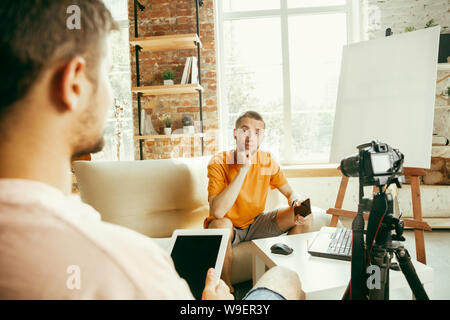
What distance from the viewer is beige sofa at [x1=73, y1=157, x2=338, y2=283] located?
1466 mm

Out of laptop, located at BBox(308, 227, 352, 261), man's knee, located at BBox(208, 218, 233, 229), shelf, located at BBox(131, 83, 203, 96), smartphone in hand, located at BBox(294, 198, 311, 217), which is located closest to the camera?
laptop, located at BBox(308, 227, 352, 261)

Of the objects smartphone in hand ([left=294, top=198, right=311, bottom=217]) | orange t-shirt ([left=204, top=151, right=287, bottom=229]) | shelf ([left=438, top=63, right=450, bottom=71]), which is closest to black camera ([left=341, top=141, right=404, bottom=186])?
smartphone in hand ([left=294, top=198, right=311, bottom=217])

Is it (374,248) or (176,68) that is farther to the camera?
(176,68)

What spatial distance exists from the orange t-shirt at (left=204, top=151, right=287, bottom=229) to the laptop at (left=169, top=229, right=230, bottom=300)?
0.56 metres

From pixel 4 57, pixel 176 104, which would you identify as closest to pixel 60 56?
pixel 4 57

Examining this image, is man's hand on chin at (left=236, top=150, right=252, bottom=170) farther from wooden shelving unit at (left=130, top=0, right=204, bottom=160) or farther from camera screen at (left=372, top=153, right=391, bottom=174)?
wooden shelving unit at (left=130, top=0, right=204, bottom=160)

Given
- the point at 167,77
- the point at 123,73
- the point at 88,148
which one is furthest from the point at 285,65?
the point at 88,148

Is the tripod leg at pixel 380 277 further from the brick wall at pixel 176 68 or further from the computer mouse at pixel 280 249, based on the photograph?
the brick wall at pixel 176 68

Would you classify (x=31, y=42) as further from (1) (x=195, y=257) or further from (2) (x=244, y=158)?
(2) (x=244, y=158)

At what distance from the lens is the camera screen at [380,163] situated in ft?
2.30

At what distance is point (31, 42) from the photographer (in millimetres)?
320

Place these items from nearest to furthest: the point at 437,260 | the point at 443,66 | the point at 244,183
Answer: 1. the point at 244,183
2. the point at 437,260
3. the point at 443,66

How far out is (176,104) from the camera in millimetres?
2939

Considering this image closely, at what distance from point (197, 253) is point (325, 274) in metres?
0.43
